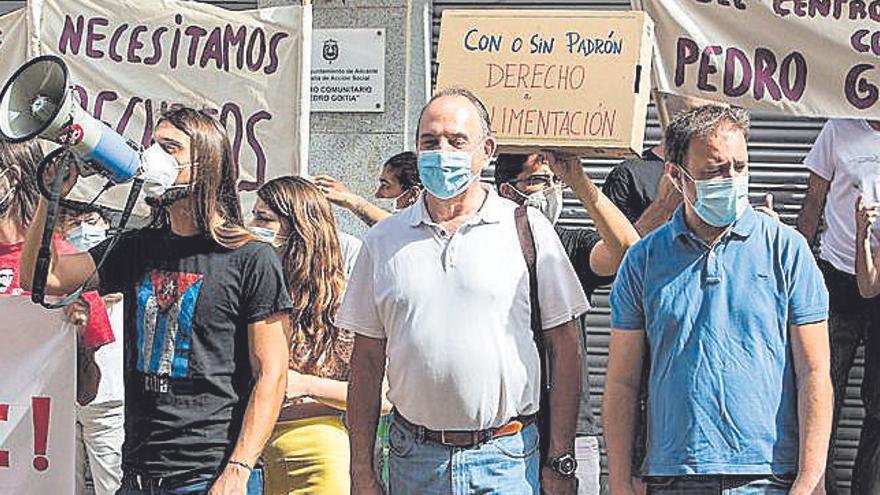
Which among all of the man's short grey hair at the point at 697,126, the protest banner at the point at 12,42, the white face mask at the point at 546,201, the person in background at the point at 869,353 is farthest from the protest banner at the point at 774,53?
the protest banner at the point at 12,42

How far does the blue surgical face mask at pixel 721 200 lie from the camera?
3840mm

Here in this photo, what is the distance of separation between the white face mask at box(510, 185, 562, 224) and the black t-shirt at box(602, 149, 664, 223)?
→ 633mm

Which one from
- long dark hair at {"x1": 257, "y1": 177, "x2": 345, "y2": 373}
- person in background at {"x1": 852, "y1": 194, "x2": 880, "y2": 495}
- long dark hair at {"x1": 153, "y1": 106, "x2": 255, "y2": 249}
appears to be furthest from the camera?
person in background at {"x1": 852, "y1": 194, "x2": 880, "y2": 495}

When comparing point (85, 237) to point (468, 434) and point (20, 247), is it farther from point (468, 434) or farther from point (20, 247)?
point (468, 434)

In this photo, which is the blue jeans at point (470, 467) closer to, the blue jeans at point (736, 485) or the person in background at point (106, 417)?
the blue jeans at point (736, 485)

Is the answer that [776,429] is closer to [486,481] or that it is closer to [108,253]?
[486,481]

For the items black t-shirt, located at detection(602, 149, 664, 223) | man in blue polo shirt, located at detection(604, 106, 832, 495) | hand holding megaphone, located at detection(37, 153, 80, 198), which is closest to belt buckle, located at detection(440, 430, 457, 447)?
man in blue polo shirt, located at detection(604, 106, 832, 495)

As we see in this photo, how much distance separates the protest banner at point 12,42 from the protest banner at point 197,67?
0.12 m

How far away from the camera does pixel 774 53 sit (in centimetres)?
575

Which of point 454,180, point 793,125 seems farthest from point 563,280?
point 793,125

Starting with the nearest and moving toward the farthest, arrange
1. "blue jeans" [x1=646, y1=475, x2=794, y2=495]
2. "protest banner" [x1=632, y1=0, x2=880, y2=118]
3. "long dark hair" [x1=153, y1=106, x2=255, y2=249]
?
1. "blue jeans" [x1=646, y1=475, x2=794, y2=495]
2. "long dark hair" [x1=153, y1=106, x2=255, y2=249]
3. "protest banner" [x1=632, y1=0, x2=880, y2=118]

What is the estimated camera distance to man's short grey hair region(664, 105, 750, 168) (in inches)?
154

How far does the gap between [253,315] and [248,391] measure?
22cm

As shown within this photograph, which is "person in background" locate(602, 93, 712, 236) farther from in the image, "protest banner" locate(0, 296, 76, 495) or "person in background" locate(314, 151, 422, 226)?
"protest banner" locate(0, 296, 76, 495)
